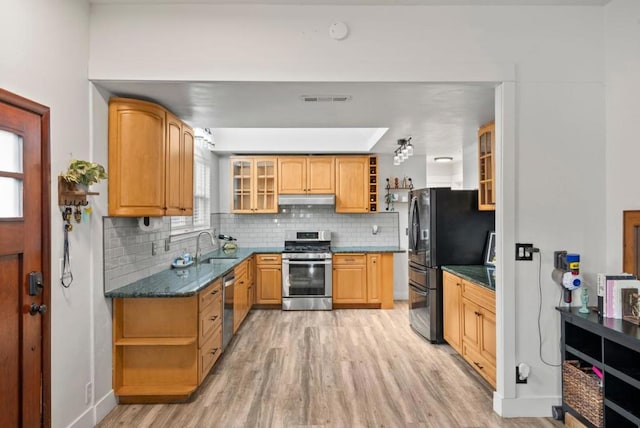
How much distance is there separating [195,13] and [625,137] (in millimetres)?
3064

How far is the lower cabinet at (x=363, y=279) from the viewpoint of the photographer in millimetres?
5707

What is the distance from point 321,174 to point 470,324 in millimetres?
3297

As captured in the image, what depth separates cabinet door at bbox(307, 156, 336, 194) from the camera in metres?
5.95

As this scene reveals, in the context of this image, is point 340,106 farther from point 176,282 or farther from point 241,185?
point 241,185

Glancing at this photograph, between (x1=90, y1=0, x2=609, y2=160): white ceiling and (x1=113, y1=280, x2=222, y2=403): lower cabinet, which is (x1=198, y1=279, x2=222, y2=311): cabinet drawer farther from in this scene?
(x1=90, y1=0, x2=609, y2=160): white ceiling

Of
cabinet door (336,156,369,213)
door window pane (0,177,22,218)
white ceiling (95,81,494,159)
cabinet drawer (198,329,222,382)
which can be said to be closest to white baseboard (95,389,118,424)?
cabinet drawer (198,329,222,382)

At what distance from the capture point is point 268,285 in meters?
5.72

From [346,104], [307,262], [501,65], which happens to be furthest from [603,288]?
[307,262]

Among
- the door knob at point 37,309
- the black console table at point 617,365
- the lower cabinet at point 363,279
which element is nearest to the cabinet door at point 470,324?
the black console table at point 617,365

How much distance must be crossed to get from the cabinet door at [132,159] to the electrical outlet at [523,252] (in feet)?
9.00

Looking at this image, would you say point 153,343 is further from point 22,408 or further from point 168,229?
point 168,229

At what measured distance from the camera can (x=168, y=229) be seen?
12.9 feet

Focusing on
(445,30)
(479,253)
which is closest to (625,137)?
(445,30)

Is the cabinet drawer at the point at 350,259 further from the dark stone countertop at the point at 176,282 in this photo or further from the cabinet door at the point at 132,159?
the cabinet door at the point at 132,159
